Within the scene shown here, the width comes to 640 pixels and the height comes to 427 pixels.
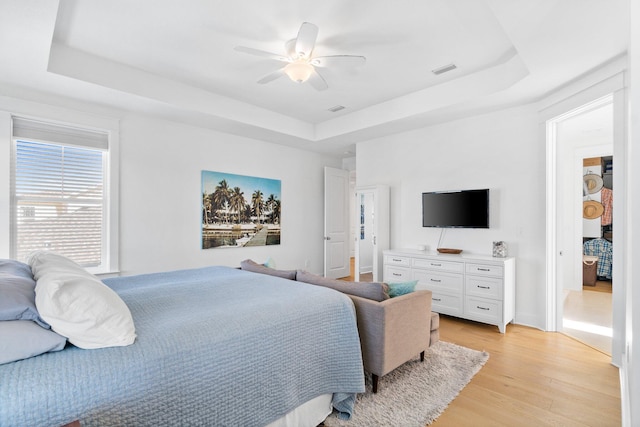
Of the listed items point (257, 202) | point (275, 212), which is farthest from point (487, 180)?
point (257, 202)

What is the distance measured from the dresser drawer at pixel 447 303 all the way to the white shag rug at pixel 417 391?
3.01 ft

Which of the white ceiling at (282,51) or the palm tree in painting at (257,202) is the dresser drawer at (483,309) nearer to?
the white ceiling at (282,51)

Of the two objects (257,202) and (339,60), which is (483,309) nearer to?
(339,60)

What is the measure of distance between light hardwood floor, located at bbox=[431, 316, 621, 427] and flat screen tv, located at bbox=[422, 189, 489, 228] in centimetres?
141

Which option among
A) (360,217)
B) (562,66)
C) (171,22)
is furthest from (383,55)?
(360,217)

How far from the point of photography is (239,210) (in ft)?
16.5

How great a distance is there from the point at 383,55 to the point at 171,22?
187 cm

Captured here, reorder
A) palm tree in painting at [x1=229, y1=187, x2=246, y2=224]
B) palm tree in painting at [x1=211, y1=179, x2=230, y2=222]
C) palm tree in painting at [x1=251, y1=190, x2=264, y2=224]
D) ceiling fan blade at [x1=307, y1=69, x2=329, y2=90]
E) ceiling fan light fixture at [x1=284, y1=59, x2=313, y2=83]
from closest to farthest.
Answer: ceiling fan light fixture at [x1=284, y1=59, x2=313, y2=83] < ceiling fan blade at [x1=307, y1=69, x2=329, y2=90] < palm tree in painting at [x1=211, y1=179, x2=230, y2=222] < palm tree in painting at [x1=229, y1=187, x2=246, y2=224] < palm tree in painting at [x1=251, y1=190, x2=264, y2=224]

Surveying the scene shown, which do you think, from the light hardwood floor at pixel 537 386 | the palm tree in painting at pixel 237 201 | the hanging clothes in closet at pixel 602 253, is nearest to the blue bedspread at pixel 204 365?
the light hardwood floor at pixel 537 386

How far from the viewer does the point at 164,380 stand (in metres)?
1.29

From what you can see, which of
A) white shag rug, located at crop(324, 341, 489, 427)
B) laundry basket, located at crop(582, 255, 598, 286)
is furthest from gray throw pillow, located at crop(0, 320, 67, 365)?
laundry basket, located at crop(582, 255, 598, 286)

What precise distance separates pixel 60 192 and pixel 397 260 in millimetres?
4090

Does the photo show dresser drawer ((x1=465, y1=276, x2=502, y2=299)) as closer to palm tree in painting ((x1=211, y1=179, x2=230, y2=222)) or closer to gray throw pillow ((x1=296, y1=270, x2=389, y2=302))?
gray throw pillow ((x1=296, y1=270, x2=389, y2=302))

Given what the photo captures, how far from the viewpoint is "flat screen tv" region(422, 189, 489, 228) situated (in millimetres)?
4055
